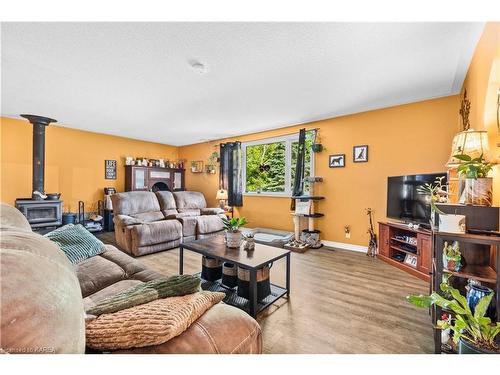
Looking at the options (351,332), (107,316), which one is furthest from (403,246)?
(107,316)

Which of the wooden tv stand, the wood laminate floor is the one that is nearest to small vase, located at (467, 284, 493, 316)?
the wood laminate floor

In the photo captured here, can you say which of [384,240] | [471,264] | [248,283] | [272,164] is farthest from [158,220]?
[471,264]

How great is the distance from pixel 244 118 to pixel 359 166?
218cm

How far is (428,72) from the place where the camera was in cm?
246

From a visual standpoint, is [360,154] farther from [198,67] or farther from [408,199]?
[198,67]

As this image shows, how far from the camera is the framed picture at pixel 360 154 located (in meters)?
3.75

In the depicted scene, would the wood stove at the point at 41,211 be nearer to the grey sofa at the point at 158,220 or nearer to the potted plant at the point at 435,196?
the grey sofa at the point at 158,220

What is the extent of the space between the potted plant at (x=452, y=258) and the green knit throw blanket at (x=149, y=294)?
1644 mm

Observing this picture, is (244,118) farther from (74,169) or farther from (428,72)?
→ (74,169)

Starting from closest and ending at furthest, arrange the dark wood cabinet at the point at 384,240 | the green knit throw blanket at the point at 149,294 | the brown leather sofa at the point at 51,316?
the brown leather sofa at the point at 51,316 < the green knit throw blanket at the point at 149,294 < the dark wood cabinet at the point at 384,240

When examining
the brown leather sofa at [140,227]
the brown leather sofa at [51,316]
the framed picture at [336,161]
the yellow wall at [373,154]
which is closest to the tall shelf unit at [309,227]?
the yellow wall at [373,154]

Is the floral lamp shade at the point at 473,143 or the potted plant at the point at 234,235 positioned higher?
the floral lamp shade at the point at 473,143

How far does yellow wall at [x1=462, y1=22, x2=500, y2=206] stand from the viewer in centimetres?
156

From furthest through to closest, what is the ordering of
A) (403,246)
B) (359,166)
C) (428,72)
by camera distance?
1. (359,166)
2. (403,246)
3. (428,72)
